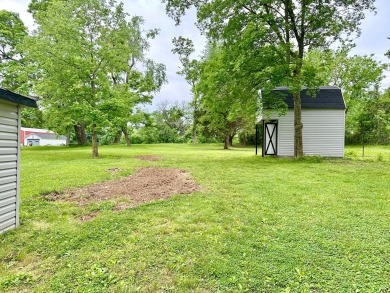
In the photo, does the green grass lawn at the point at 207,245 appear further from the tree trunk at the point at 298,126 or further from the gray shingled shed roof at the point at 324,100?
the gray shingled shed roof at the point at 324,100

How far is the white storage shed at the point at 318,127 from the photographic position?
13.1 metres

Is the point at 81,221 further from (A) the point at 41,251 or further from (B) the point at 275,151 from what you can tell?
(B) the point at 275,151

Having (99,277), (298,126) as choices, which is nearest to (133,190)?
(99,277)

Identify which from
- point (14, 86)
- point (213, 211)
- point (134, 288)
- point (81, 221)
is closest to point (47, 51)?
point (14, 86)

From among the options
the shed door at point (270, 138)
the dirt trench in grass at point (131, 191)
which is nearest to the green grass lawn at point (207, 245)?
the dirt trench in grass at point (131, 191)

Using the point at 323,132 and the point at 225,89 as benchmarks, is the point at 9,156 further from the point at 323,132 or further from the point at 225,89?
the point at 323,132

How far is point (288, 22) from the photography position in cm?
1097

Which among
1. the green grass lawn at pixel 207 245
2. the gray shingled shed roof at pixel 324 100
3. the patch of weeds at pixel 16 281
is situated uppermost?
the gray shingled shed roof at pixel 324 100

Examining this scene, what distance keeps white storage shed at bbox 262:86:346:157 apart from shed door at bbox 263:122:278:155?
8.9 inches

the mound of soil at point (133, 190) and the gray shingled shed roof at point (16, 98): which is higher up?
the gray shingled shed roof at point (16, 98)

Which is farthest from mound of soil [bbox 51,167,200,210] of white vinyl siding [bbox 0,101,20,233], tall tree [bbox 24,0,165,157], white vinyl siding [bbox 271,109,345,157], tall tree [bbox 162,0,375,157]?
white vinyl siding [bbox 271,109,345,157]

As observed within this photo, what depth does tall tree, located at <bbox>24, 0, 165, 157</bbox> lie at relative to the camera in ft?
40.5

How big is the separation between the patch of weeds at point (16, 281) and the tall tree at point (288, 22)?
398 inches

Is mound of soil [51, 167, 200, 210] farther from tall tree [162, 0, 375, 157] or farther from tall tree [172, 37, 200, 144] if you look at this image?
tall tree [172, 37, 200, 144]
